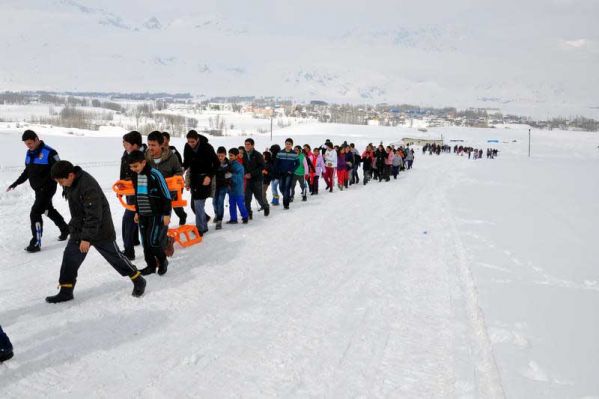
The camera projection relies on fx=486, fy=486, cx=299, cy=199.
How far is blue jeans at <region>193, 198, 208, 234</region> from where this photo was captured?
790 centimetres

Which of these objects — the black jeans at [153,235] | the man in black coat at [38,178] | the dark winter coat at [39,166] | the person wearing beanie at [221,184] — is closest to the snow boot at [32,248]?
the man in black coat at [38,178]

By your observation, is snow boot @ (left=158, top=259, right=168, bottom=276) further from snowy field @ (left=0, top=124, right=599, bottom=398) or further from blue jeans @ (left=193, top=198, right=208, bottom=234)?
blue jeans @ (left=193, top=198, right=208, bottom=234)

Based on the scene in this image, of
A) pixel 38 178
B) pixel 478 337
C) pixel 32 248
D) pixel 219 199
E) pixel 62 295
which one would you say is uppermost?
pixel 38 178

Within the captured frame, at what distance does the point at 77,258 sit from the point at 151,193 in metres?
1.07

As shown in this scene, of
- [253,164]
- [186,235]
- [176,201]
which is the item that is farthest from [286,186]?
[176,201]

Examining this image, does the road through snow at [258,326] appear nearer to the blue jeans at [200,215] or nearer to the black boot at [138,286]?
the black boot at [138,286]

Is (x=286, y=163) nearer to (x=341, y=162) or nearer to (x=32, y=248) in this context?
(x=341, y=162)

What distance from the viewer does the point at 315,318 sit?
16.5ft

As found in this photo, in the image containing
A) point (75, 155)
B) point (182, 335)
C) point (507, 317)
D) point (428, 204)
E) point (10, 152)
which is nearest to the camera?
point (182, 335)

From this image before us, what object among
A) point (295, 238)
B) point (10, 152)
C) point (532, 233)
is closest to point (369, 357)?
point (295, 238)

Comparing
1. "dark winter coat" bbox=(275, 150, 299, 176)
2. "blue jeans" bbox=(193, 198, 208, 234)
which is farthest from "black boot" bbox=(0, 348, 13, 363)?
"dark winter coat" bbox=(275, 150, 299, 176)

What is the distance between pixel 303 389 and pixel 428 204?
10.3 m

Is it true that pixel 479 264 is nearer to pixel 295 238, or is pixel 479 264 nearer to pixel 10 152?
pixel 295 238

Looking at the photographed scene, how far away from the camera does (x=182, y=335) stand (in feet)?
14.9
